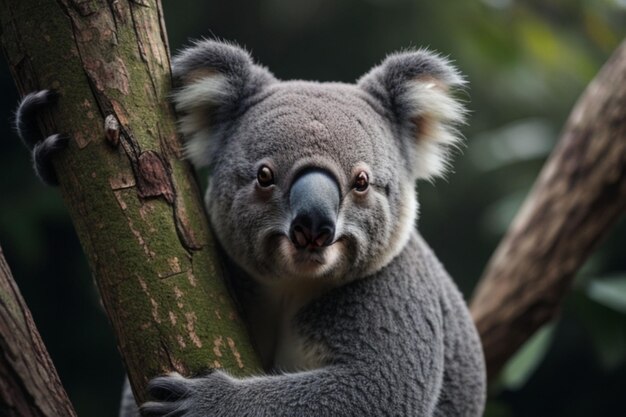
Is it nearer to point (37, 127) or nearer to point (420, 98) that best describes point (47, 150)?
point (37, 127)

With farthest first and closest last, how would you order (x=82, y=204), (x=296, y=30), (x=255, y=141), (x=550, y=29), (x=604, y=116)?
1. (x=296, y=30)
2. (x=550, y=29)
3. (x=604, y=116)
4. (x=255, y=141)
5. (x=82, y=204)

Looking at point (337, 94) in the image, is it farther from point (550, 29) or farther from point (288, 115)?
point (550, 29)

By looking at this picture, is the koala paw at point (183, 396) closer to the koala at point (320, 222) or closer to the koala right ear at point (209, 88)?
the koala at point (320, 222)

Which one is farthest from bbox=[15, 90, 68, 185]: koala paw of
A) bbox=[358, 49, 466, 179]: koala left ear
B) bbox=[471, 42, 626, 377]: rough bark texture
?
bbox=[471, 42, 626, 377]: rough bark texture

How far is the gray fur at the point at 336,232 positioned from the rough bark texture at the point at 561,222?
105cm

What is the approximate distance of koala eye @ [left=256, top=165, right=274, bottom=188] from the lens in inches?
93.7

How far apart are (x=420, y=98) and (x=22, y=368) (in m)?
1.72

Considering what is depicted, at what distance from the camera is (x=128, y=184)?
2.24 metres

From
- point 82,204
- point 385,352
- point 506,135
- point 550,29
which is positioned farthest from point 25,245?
point 550,29

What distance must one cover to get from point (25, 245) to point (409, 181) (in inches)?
123

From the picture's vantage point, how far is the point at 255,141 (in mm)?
2500

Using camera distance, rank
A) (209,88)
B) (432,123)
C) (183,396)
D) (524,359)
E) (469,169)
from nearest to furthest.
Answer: (183,396) → (209,88) → (432,123) → (524,359) → (469,169)

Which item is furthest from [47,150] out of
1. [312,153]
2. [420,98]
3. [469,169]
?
[469,169]

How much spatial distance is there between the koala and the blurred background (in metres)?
1.68
